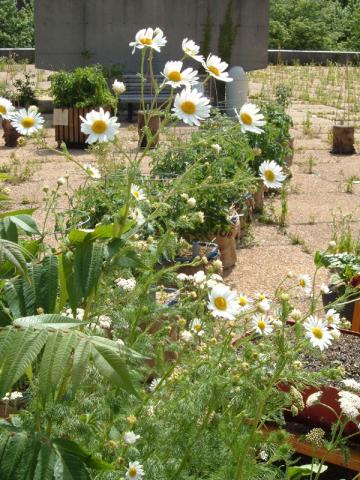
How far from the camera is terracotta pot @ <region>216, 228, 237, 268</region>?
22.0 ft

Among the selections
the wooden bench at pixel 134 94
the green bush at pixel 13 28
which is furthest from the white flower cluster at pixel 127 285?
the green bush at pixel 13 28

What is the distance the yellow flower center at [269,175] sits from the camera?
257cm

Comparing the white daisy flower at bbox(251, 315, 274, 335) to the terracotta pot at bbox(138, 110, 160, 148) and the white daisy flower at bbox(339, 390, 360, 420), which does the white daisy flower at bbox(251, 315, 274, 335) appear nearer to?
the white daisy flower at bbox(339, 390, 360, 420)

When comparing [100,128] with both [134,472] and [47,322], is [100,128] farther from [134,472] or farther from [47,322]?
[134,472]

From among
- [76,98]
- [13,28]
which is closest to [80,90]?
[76,98]

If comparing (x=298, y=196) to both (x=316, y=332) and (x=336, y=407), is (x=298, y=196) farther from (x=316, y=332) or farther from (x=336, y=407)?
(x=316, y=332)

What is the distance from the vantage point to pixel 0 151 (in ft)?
39.2

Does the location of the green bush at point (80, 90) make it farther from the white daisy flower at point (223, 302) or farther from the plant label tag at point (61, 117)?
the white daisy flower at point (223, 302)

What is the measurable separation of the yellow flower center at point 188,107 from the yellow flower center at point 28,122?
18.6 inches

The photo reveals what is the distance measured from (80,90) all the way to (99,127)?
10.6m

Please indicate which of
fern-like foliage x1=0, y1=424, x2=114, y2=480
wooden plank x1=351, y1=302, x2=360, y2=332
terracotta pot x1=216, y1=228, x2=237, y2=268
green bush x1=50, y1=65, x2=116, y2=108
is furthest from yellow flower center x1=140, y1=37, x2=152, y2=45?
green bush x1=50, y1=65, x2=116, y2=108

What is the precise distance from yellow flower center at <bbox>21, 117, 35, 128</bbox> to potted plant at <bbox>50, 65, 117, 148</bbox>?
994cm

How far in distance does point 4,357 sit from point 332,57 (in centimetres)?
2247

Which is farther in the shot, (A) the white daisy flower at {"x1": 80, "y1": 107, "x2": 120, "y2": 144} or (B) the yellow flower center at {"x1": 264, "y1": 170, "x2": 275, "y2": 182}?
(B) the yellow flower center at {"x1": 264, "y1": 170, "x2": 275, "y2": 182}
